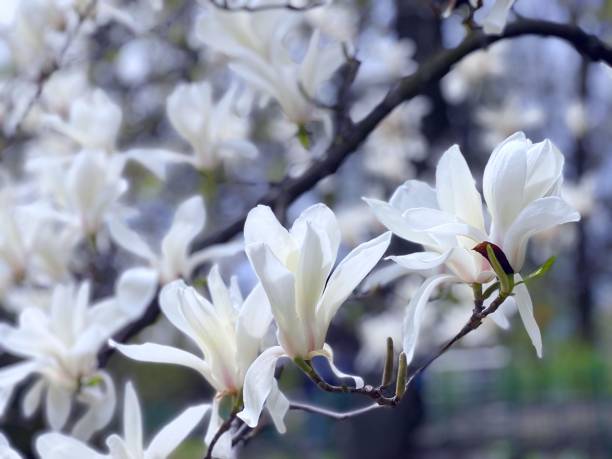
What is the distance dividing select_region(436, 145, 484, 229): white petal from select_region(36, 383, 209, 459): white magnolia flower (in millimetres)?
258

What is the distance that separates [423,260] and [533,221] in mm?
86

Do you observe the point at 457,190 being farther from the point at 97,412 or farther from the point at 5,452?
the point at 97,412

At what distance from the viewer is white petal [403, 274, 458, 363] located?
681 mm

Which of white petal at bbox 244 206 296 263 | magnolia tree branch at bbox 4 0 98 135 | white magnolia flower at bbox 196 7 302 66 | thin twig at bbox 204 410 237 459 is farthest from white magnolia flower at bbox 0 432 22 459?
magnolia tree branch at bbox 4 0 98 135

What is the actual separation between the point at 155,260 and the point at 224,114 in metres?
0.25

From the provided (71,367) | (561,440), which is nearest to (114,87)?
(71,367)

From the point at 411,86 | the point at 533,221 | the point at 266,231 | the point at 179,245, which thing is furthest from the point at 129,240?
the point at 533,221

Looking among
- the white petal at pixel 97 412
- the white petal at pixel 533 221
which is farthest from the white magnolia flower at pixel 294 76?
the white petal at pixel 533 221

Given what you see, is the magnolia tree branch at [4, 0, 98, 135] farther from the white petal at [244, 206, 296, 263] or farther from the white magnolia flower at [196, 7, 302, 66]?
the white petal at [244, 206, 296, 263]

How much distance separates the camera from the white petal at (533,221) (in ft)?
2.12

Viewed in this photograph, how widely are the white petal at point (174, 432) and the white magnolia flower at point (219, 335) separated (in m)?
0.02

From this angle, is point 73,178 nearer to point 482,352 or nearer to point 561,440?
point 561,440

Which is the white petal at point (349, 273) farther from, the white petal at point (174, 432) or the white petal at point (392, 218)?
the white petal at point (174, 432)

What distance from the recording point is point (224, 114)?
126cm
